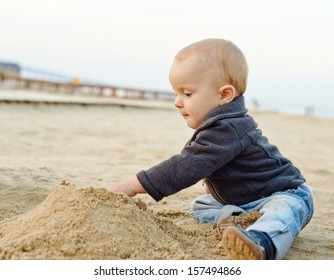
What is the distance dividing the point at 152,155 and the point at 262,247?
3.92 metres

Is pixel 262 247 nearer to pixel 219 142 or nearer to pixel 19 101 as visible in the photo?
pixel 219 142

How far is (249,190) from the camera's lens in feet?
9.03

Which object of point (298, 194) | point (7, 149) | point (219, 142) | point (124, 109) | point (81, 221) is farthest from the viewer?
point (124, 109)

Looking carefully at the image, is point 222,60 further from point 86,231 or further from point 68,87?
point 68,87

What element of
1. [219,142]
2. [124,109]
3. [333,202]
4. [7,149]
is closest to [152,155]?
[7,149]

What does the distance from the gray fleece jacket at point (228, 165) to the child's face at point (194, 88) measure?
53mm

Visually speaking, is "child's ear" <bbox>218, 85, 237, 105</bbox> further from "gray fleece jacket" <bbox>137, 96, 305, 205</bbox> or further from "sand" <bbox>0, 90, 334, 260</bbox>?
"sand" <bbox>0, 90, 334, 260</bbox>

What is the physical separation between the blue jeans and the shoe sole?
7.3 inches

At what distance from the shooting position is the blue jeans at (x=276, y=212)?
235 centimetres

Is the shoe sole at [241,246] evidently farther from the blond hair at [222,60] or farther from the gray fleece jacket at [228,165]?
the blond hair at [222,60]

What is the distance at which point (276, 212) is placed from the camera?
251 centimetres

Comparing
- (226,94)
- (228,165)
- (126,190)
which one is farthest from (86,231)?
(226,94)

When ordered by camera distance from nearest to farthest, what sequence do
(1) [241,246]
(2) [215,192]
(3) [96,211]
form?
(1) [241,246] → (3) [96,211] → (2) [215,192]

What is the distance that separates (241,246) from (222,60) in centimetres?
97
